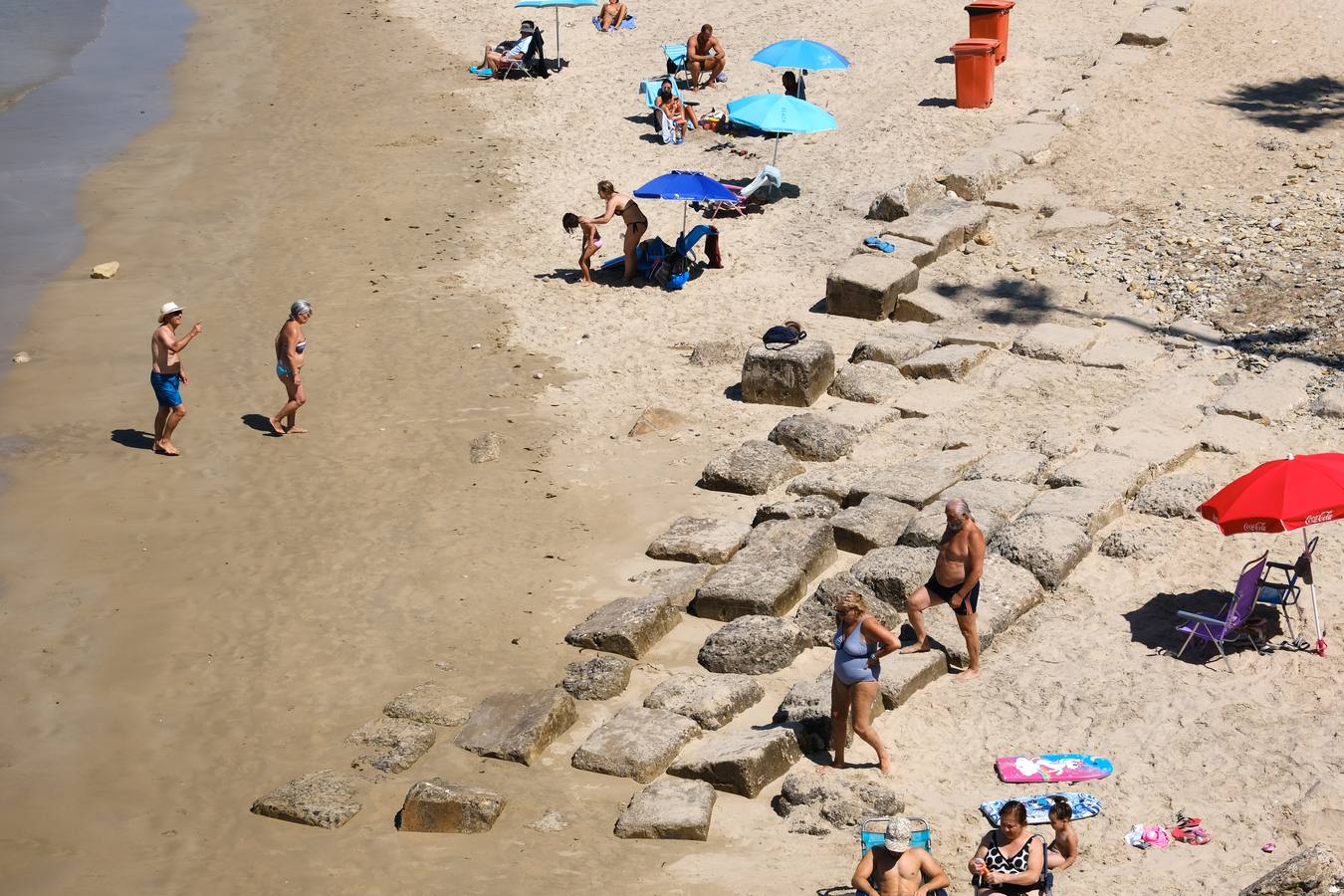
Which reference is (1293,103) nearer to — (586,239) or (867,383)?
(867,383)

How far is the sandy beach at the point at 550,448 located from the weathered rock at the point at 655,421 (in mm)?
119

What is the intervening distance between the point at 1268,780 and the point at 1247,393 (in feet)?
18.4

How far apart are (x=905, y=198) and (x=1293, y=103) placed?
5.84 meters

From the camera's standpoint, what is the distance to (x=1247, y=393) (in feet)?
43.2

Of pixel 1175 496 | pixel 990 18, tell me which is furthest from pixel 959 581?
pixel 990 18

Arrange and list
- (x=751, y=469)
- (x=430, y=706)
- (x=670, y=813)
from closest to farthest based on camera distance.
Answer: (x=670, y=813) → (x=430, y=706) → (x=751, y=469)

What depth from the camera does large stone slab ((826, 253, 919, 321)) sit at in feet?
52.3

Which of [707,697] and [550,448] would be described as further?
[550,448]

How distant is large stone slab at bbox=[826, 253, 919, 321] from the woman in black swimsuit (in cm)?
246

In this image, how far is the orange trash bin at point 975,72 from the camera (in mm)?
20281

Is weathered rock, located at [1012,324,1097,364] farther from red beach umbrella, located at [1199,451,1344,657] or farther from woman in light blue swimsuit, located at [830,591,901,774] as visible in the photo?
woman in light blue swimsuit, located at [830,591,901,774]

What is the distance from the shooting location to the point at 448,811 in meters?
8.70

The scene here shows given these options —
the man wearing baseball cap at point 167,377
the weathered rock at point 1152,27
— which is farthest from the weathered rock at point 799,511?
the weathered rock at point 1152,27

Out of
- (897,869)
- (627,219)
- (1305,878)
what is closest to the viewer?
(1305,878)
